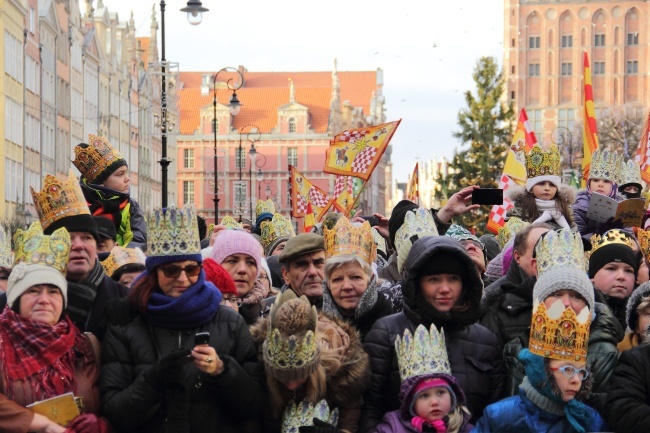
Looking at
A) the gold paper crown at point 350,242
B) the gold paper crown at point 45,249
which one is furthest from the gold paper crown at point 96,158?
the gold paper crown at point 45,249

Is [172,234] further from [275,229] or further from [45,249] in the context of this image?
[275,229]

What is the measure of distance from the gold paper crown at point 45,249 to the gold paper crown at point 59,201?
2.63ft

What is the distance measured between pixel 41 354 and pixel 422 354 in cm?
171

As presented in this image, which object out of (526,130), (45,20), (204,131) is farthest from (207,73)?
(526,130)

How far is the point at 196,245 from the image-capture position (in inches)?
283

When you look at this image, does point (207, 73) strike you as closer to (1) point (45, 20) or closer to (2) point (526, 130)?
(1) point (45, 20)

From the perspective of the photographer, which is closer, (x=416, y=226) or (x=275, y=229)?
(x=416, y=226)

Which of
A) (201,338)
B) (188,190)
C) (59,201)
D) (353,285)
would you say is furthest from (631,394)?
(188,190)

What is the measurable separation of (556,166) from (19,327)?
6114 mm

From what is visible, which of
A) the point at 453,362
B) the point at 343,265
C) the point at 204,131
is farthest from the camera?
the point at 204,131

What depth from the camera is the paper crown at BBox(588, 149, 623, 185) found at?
12328mm

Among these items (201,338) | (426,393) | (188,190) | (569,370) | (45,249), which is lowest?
(426,393)

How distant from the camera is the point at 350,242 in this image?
319 inches

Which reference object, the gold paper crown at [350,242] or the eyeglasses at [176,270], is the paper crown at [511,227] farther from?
the eyeglasses at [176,270]
